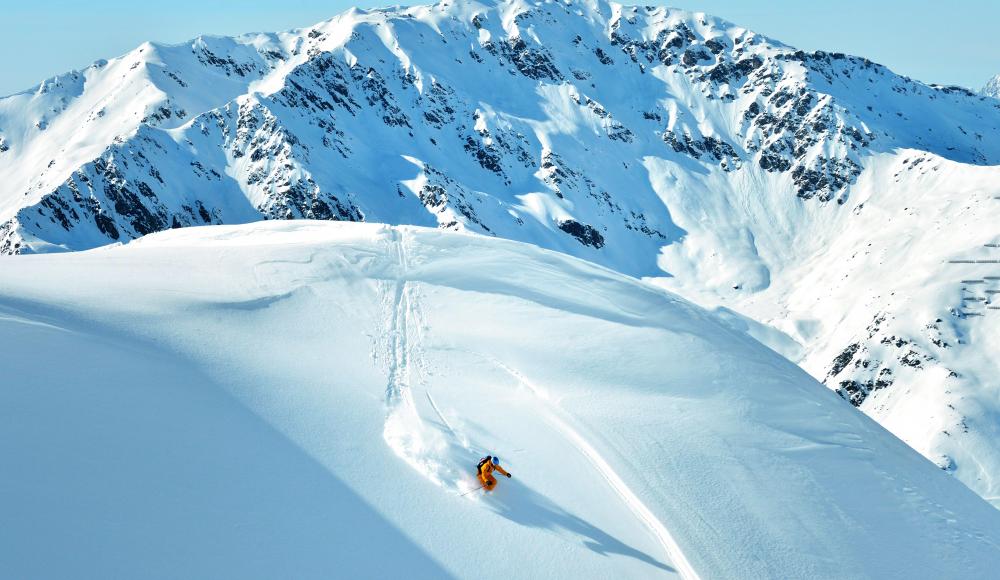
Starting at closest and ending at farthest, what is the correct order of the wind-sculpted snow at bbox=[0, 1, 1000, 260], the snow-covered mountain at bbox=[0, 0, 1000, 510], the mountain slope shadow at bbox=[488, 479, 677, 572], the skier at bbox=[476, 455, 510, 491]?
the mountain slope shadow at bbox=[488, 479, 677, 572], the skier at bbox=[476, 455, 510, 491], the snow-covered mountain at bbox=[0, 0, 1000, 510], the wind-sculpted snow at bbox=[0, 1, 1000, 260]

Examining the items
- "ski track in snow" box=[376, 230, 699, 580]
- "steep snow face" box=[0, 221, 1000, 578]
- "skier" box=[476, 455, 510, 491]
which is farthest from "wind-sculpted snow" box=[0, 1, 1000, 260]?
"skier" box=[476, 455, 510, 491]

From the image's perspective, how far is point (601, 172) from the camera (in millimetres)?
168875

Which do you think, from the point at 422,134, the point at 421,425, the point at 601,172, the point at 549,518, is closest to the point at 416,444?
the point at 421,425

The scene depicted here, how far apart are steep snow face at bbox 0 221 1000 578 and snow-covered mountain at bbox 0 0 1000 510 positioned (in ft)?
239

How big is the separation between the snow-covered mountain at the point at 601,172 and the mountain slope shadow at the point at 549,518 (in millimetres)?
80504

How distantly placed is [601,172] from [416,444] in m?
156

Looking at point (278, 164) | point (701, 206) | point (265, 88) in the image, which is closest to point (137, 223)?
point (278, 164)

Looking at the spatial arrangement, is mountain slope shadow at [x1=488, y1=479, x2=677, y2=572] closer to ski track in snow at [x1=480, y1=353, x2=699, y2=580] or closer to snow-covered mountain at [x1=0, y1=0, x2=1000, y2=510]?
ski track in snow at [x1=480, y1=353, x2=699, y2=580]

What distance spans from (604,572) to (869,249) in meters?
140

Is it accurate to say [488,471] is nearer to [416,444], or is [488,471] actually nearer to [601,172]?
[416,444]

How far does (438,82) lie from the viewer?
171875 mm

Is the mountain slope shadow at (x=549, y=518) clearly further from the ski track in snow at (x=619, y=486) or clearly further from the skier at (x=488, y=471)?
the ski track in snow at (x=619, y=486)

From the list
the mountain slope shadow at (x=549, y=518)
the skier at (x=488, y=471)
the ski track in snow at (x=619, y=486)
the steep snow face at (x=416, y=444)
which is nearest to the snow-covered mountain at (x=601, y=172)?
the steep snow face at (x=416, y=444)

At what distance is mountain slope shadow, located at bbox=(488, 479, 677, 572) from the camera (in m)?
15.5
